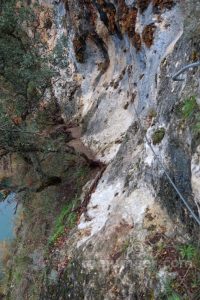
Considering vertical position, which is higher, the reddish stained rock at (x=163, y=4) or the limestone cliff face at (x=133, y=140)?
the reddish stained rock at (x=163, y=4)

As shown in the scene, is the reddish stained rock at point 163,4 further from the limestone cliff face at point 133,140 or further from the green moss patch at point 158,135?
the green moss patch at point 158,135

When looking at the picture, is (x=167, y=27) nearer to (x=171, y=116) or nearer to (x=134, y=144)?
(x=134, y=144)

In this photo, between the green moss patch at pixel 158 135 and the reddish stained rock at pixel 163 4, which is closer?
the green moss patch at pixel 158 135

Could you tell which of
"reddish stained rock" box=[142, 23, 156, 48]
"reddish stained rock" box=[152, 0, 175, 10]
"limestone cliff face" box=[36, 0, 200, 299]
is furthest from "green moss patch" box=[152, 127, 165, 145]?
"reddish stained rock" box=[152, 0, 175, 10]

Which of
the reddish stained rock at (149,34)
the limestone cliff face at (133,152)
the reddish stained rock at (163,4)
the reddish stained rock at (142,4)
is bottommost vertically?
the limestone cliff face at (133,152)

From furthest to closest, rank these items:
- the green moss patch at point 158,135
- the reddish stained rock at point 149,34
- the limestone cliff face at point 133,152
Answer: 1. the reddish stained rock at point 149,34
2. the green moss patch at point 158,135
3. the limestone cliff face at point 133,152

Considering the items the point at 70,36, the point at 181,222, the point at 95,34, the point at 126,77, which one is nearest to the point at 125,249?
the point at 181,222

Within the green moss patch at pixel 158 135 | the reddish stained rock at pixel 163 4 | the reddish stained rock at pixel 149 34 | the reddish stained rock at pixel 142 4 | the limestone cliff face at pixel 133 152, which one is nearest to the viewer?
the limestone cliff face at pixel 133 152

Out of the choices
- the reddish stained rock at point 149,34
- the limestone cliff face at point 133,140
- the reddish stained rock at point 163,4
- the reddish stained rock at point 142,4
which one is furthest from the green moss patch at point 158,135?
the reddish stained rock at point 142,4

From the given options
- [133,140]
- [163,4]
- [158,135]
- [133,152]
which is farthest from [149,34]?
[158,135]

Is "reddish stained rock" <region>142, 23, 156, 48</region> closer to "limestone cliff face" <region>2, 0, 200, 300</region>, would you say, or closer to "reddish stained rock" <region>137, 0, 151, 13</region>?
"limestone cliff face" <region>2, 0, 200, 300</region>
